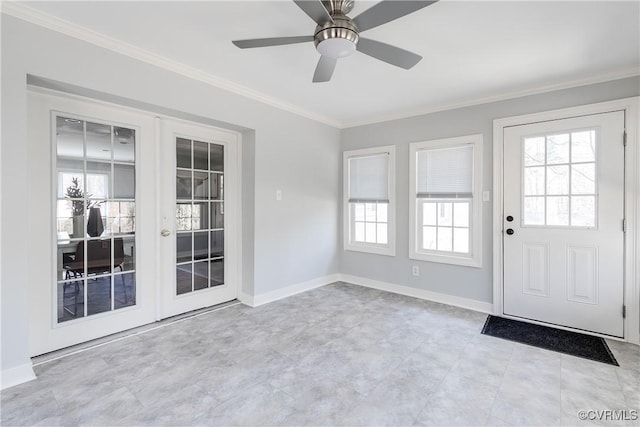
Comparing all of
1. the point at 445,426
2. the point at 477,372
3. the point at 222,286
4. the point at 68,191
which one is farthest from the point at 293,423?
the point at 68,191

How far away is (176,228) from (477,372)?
300cm

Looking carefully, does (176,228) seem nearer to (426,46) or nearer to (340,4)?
(340,4)

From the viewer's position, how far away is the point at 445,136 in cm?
380

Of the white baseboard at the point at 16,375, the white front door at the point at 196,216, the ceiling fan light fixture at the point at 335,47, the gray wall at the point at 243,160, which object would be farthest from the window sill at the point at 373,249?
the white baseboard at the point at 16,375

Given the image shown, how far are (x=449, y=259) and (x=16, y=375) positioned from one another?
4.03 meters

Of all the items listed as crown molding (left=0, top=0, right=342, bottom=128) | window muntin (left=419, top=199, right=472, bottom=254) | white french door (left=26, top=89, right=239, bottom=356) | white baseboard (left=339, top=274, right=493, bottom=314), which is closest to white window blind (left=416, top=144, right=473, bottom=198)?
window muntin (left=419, top=199, right=472, bottom=254)

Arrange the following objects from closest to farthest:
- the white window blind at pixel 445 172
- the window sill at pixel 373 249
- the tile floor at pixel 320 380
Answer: the tile floor at pixel 320 380 → the white window blind at pixel 445 172 → the window sill at pixel 373 249

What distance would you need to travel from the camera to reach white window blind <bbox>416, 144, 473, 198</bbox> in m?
3.68

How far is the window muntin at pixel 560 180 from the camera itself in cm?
296

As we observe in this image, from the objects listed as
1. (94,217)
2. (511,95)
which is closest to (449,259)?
(511,95)

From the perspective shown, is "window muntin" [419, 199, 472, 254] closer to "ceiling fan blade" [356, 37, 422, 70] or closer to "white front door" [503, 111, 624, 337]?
"white front door" [503, 111, 624, 337]

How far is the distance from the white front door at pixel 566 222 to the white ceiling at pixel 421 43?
547 millimetres

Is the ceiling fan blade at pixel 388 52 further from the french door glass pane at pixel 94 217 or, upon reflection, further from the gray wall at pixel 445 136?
the french door glass pane at pixel 94 217

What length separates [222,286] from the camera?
3.70m
